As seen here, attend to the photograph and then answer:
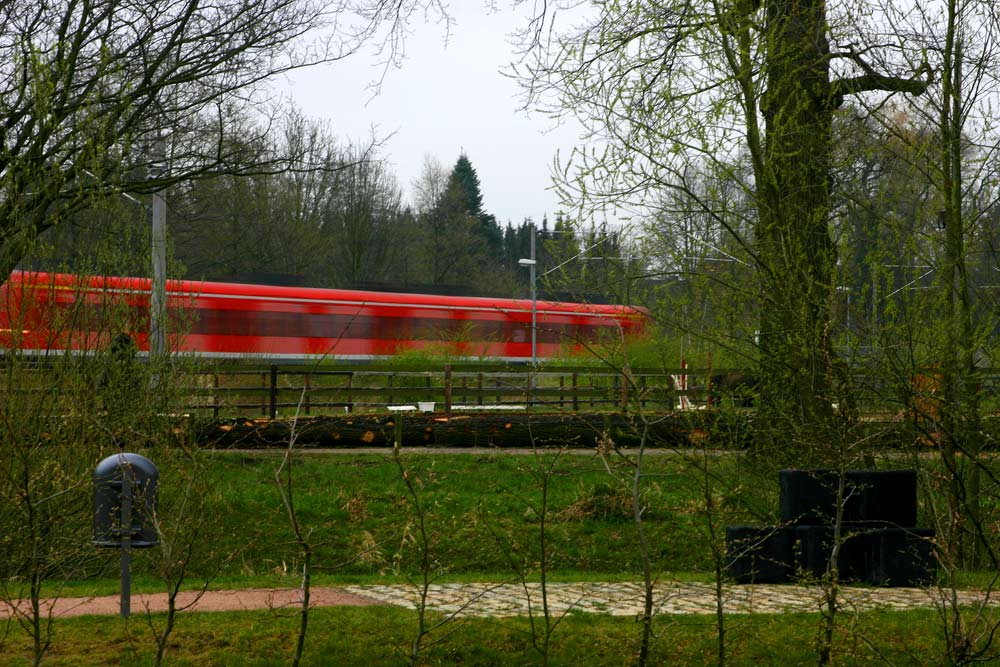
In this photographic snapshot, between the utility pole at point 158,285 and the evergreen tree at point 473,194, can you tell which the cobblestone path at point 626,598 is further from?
the evergreen tree at point 473,194

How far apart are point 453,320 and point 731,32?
24216 mm

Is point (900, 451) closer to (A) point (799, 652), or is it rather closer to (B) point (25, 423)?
(A) point (799, 652)

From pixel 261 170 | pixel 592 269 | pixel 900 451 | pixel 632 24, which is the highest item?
pixel 632 24

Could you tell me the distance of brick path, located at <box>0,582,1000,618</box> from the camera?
27.5 ft

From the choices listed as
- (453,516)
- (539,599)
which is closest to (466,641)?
(539,599)

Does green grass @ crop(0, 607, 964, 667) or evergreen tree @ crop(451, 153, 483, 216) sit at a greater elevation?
evergreen tree @ crop(451, 153, 483, 216)

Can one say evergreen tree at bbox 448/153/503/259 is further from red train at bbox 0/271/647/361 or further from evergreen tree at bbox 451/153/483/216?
red train at bbox 0/271/647/361

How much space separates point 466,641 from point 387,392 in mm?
13543

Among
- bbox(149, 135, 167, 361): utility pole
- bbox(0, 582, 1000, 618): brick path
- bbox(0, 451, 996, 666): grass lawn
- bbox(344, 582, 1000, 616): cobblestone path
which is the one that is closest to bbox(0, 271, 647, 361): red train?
bbox(0, 451, 996, 666): grass lawn

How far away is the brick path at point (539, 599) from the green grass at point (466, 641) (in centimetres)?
35

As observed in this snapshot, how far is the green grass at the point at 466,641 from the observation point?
6891mm

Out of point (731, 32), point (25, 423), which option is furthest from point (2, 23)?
point (731, 32)

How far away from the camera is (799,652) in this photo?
7199mm

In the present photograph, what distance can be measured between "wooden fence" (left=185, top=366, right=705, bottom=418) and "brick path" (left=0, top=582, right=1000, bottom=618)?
15.8ft
